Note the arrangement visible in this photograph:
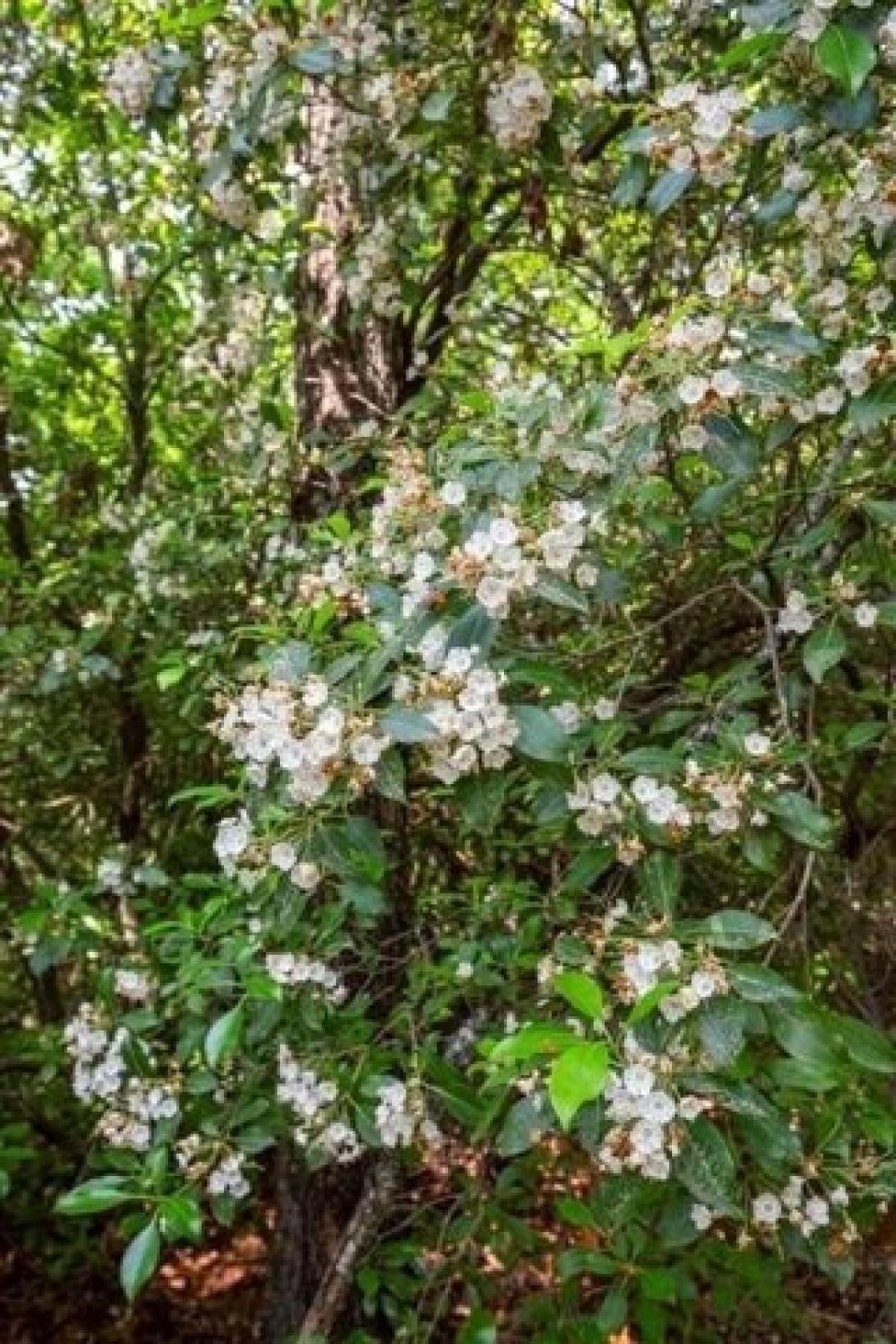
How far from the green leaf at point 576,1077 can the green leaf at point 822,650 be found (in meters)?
0.61

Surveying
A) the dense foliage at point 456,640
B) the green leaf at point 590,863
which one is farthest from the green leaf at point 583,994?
the green leaf at point 590,863

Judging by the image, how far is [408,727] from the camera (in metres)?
1.48

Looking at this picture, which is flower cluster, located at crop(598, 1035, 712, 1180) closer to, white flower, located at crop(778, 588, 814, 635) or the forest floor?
white flower, located at crop(778, 588, 814, 635)

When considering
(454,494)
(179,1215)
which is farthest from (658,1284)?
(454,494)

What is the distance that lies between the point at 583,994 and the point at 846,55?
1035mm

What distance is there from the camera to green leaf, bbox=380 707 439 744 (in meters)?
1.48

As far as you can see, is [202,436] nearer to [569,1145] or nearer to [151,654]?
[151,654]

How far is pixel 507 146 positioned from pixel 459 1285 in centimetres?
236

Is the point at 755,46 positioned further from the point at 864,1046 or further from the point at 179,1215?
the point at 179,1215

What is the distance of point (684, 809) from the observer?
162cm

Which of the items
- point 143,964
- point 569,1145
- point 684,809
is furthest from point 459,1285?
point 684,809

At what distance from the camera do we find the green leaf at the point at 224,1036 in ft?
6.61

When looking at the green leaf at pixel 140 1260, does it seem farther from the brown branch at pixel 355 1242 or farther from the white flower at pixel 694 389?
the white flower at pixel 694 389

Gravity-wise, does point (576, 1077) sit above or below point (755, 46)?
below
